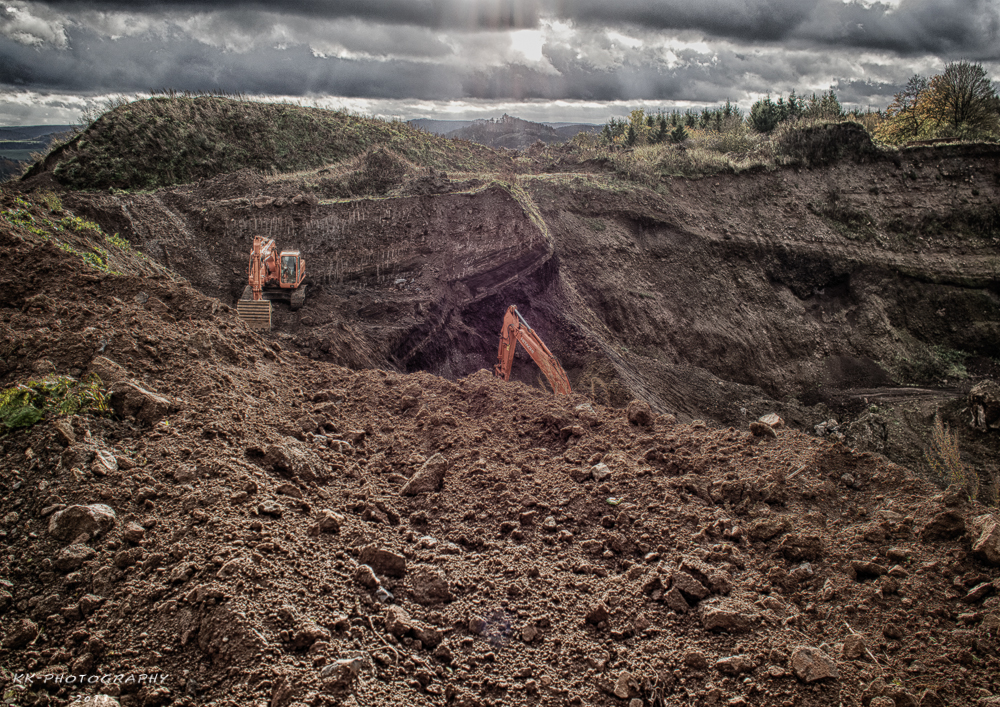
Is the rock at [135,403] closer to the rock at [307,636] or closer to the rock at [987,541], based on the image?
the rock at [307,636]

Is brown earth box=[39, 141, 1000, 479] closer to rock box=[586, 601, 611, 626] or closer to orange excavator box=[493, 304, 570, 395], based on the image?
orange excavator box=[493, 304, 570, 395]

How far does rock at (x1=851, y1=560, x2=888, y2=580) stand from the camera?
12.3 ft

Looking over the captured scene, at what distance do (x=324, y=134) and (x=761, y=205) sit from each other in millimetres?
20858

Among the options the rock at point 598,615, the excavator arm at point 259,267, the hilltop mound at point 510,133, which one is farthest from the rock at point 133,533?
the hilltop mound at point 510,133

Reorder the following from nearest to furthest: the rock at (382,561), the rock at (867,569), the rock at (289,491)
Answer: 1. the rock at (382,561)
2. the rock at (867,569)
3. the rock at (289,491)

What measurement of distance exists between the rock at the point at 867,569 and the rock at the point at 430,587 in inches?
119

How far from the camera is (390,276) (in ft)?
44.8

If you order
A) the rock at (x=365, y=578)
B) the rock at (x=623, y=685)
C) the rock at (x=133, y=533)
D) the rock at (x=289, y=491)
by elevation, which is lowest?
the rock at (x=623, y=685)

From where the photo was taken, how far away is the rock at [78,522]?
2.93 m

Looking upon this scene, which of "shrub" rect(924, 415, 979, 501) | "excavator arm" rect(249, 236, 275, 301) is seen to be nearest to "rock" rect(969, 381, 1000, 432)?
"shrub" rect(924, 415, 979, 501)

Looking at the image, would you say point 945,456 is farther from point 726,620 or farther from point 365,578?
point 365,578

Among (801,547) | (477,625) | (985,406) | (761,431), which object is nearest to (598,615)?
(477,625)

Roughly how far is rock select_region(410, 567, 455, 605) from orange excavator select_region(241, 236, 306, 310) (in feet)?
32.4

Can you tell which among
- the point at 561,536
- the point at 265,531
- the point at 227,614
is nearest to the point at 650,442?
the point at 561,536
